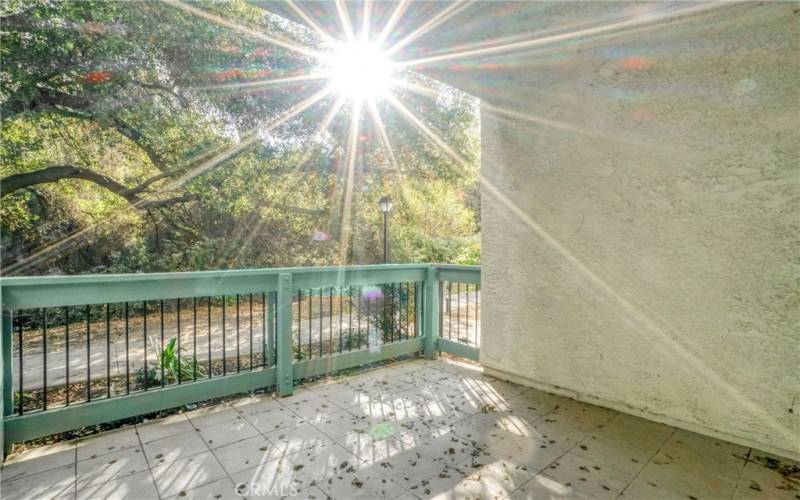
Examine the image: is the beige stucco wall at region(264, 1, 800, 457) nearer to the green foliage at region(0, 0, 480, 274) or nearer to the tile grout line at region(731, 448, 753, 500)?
the tile grout line at region(731, 448, 753, 500)

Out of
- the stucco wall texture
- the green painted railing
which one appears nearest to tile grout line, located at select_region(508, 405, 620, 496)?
the stucco wall texture

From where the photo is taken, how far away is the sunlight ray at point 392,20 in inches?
87.7

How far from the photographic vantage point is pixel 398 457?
2.25m

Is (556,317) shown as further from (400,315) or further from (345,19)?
(345,19)

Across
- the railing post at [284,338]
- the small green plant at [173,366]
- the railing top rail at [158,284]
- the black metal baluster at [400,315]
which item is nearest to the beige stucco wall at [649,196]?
the railing top rail at [158,284]

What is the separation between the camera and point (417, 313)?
14.4 ft

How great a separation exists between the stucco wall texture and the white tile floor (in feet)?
1.19

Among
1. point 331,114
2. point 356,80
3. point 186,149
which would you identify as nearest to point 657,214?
point 356,80

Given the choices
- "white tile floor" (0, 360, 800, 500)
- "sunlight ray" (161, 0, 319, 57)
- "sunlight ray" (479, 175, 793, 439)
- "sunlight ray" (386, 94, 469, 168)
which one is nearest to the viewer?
"white tile floor" (0, 360, 800, 500)

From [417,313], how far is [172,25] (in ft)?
17.2

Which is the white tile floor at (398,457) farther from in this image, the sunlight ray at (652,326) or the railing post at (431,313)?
the railing post at (431,313)

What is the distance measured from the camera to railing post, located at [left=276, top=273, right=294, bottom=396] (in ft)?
10.4

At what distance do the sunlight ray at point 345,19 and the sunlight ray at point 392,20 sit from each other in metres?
0.20

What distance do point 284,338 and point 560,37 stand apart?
3181 millimetres
